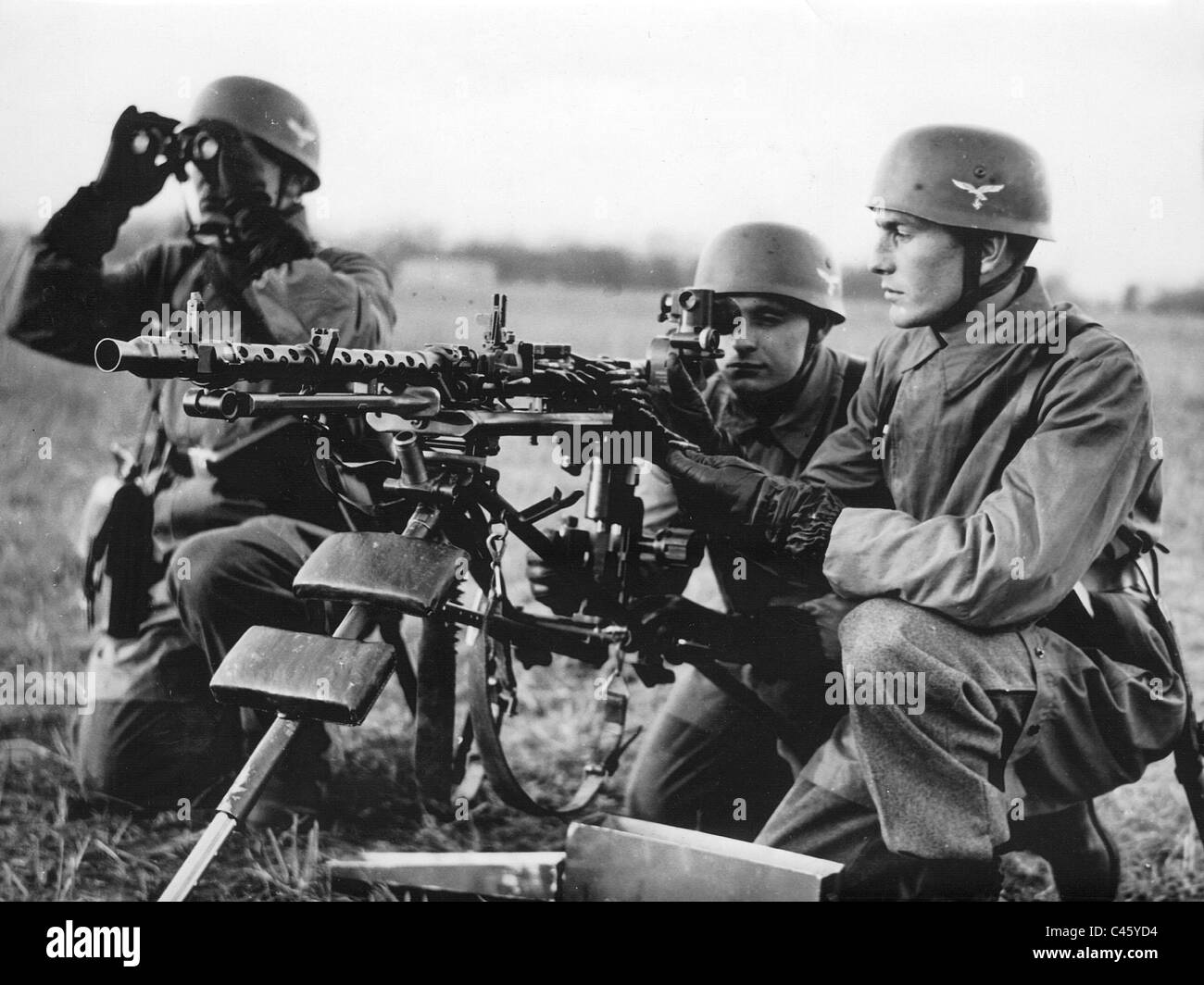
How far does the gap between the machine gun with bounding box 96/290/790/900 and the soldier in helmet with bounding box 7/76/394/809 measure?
0.43 m

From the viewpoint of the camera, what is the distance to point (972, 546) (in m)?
3.37

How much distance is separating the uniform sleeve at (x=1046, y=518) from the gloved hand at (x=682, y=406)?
2.06ft

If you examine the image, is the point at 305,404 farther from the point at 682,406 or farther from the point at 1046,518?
the point at 1046,518

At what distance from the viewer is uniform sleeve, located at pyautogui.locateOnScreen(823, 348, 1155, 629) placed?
3.35m

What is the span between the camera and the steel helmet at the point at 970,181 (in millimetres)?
3576

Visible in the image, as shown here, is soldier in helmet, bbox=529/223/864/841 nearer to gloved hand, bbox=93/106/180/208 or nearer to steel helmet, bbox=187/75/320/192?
steel helmet, bbox=187/75/320/192

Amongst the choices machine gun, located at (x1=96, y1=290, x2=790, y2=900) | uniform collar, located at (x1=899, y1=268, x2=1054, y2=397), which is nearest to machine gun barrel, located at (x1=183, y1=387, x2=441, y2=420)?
machine gun, located at (x1=96, y1=290, x2=790, y2=900)

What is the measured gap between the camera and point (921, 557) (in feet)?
11.2

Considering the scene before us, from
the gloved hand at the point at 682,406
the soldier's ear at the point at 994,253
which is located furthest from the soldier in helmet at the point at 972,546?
the gloved hand at the point at 682,406

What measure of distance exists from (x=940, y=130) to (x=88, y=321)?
2.79 m


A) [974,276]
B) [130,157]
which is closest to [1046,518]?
[974,276]

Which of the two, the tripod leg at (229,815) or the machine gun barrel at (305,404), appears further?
the tripod leg at (229,815)

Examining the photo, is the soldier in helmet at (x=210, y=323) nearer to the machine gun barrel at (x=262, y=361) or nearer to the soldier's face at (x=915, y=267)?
the machine gun barrel at (x=262, y=361)
